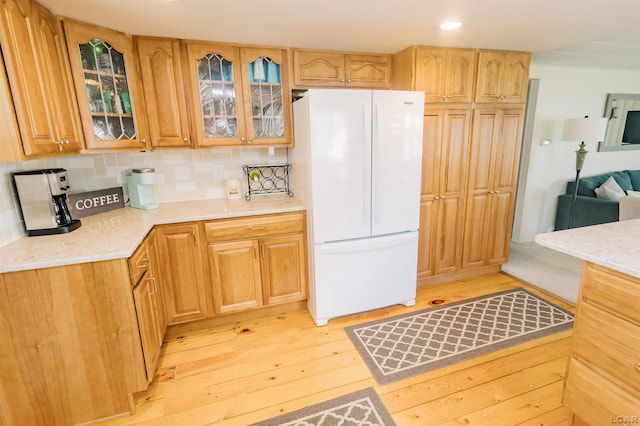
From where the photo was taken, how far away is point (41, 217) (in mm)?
1778

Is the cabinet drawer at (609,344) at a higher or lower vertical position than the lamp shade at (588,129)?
lower

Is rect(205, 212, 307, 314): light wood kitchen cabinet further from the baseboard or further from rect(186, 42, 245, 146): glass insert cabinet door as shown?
the baseboard

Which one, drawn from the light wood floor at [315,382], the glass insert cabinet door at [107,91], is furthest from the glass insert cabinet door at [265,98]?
the light wood floor at [315,382]

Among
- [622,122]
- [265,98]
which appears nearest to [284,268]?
[265,98]

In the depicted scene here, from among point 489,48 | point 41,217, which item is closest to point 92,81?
point 41,217

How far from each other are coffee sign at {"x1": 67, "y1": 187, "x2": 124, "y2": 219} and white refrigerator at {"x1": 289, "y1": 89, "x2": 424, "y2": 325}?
1.45 m

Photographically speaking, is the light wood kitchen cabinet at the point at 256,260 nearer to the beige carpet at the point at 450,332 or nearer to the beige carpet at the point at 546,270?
the beige carpet at the point at 450,332

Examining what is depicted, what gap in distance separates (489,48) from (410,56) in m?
0.77

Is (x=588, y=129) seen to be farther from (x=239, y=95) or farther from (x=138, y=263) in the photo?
(x=138, y=263)

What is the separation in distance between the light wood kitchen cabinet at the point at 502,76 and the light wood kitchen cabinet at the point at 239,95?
1.73 metres

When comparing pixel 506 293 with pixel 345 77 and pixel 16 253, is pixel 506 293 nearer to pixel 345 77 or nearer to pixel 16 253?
pixel 345 77

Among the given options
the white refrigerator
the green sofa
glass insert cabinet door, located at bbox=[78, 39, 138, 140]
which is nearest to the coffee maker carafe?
glass insert cabinet door, located at bbox=[78, 39, 138, 140]

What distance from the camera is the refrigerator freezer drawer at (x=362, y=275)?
2.37 m

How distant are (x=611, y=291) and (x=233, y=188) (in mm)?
2529
